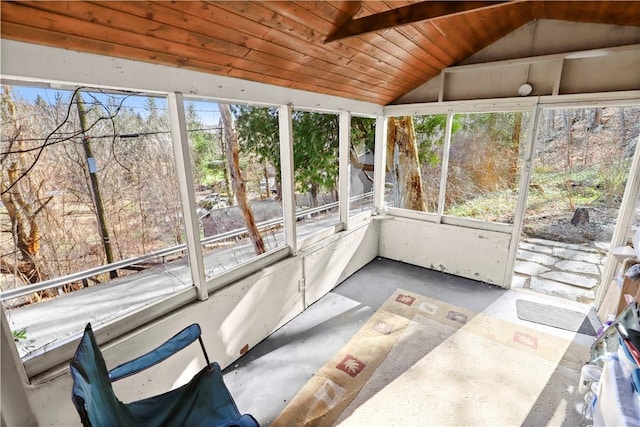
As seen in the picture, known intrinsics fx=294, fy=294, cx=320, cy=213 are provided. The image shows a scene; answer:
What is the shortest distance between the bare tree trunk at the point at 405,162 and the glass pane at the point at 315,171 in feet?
3.40

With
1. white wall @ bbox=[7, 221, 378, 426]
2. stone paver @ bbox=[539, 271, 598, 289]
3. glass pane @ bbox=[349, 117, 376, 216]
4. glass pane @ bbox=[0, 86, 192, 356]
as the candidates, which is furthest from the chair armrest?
stone paver @ bbox=[539, 271, 598, 289]

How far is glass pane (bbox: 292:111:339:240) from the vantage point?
3.07 meters

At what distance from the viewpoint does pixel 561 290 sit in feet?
10.8

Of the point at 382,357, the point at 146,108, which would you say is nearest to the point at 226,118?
the point at 146,108

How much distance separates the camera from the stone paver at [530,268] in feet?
12.2

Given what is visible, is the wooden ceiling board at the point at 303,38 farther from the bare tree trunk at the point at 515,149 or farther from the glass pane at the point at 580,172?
the glass pane at the point at 580,172

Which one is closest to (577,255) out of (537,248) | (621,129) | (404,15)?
(537,248)

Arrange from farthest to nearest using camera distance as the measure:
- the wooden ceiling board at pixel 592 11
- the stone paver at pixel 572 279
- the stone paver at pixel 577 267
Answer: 1. the stone paver at pixel 577 267
2. the stone paver at pixel 572 279
3. the wooden ceiling board at pixel 592 11

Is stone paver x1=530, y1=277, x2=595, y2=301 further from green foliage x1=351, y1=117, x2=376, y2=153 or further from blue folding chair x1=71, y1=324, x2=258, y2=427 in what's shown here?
blue folding chair x1=71, y1=324, x2=258, y2=427

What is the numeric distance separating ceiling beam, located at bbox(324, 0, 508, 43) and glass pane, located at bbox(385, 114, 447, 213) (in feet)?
7.00

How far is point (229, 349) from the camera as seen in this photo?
2.16 m

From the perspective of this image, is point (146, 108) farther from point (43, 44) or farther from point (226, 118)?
point (226, 118)

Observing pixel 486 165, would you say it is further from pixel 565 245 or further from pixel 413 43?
pixel 565 245

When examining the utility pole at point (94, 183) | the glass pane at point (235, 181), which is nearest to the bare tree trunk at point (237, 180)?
the glass pane at point (235, 181)
